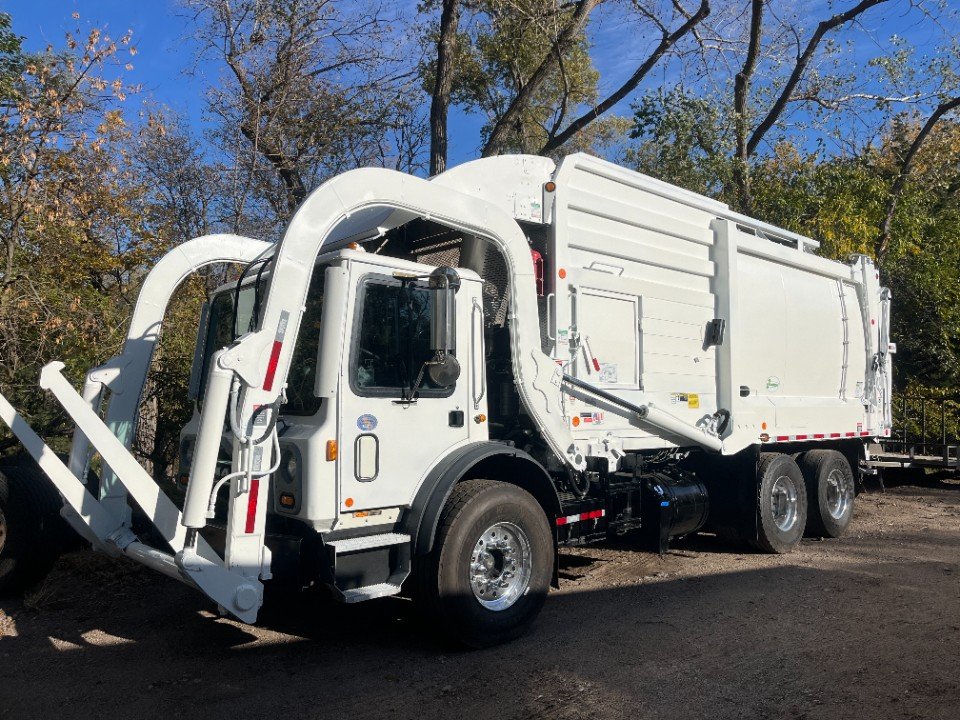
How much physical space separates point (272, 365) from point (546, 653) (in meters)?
2.46

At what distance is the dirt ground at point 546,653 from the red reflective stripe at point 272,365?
5.49ft

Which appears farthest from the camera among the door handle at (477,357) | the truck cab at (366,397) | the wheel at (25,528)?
the wheel at (25,528)

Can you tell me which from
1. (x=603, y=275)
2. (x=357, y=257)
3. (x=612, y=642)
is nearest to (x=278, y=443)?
(x=357, y=257)

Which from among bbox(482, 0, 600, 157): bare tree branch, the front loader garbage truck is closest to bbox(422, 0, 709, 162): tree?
bbox(482, 0, 600, 157): bare tree branch

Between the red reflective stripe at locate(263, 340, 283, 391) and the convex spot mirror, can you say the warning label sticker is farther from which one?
the red reflective stripe at locate(263, 340, 283, 391)

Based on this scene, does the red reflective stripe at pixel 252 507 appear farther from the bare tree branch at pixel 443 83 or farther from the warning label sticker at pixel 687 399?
the bare tree branch at pixel 443 83

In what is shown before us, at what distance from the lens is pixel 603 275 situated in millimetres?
6191

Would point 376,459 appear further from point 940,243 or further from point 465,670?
point 940,243

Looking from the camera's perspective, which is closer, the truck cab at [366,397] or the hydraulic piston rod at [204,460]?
the hydraulic piston rod at [204,460]

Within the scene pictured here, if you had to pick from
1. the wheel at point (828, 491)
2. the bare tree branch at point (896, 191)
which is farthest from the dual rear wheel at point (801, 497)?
the bare tree branch at point (896, 191)

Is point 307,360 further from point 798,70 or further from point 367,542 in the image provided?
point 798,70

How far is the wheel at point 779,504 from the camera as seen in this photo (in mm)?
7492

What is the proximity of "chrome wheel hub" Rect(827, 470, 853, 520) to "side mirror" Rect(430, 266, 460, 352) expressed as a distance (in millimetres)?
5732

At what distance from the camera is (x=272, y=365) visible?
4062mm
